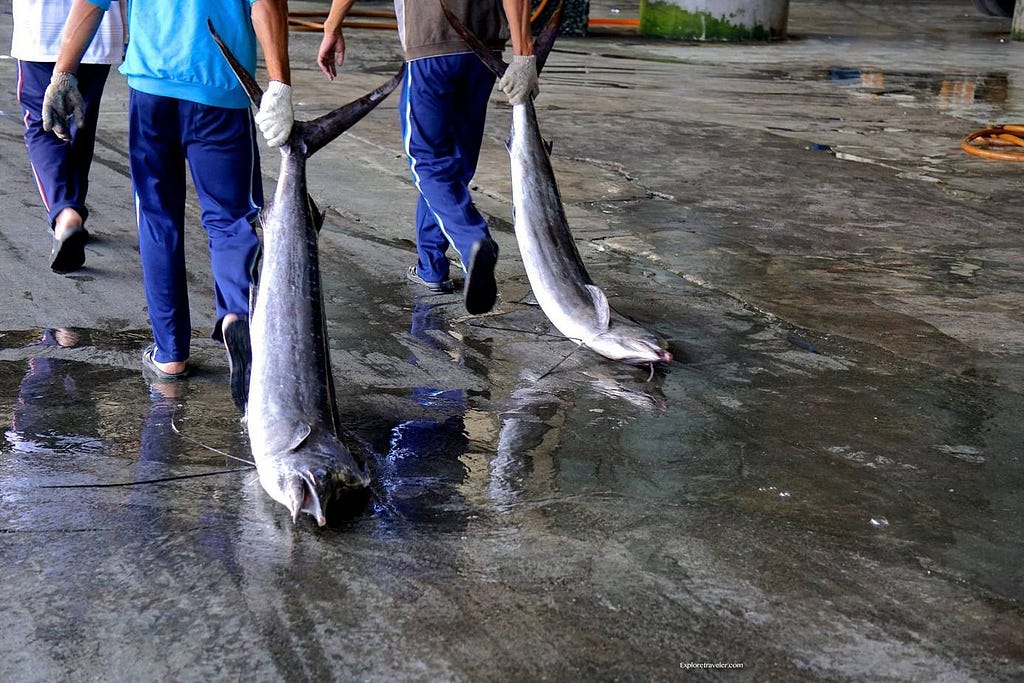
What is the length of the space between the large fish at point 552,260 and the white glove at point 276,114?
3.97 ft

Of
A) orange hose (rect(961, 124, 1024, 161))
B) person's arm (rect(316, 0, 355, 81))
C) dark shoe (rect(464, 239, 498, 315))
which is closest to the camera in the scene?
dark shoe (rect(464, 239, 498, 315))

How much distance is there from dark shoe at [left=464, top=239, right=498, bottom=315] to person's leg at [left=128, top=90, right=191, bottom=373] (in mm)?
1180

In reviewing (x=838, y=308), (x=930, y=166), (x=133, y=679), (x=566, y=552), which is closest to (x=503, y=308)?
(x=838, y=308)

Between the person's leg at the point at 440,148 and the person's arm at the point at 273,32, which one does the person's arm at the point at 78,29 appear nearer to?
the person's arm at the point at 273,32

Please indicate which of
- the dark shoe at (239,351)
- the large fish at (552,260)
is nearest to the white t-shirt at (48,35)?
the large fish at (552,260)

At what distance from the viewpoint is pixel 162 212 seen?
3947 millimetres

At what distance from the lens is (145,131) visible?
3.79 metres

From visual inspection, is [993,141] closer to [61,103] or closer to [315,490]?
[61,103]

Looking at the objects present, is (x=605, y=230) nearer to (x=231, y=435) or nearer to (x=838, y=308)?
(x=838, y=308)

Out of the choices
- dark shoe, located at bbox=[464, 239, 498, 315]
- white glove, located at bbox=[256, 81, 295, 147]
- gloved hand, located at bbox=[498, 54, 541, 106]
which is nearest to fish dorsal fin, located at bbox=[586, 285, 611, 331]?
dark shoe, located at bbox=[464, 239, 498, 315]

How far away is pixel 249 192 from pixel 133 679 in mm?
1823

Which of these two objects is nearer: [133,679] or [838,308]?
[133,679]

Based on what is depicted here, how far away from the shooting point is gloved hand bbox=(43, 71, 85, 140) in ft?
13.5

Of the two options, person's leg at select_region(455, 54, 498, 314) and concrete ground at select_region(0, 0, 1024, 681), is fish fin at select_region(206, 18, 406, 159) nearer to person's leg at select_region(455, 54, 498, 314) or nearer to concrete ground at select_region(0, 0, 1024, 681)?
concrete ground at select_region(0, 0, 1024, 681)
